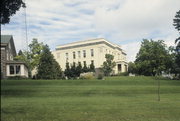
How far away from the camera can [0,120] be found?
31.2ft

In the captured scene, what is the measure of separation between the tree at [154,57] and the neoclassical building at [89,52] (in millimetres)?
17259

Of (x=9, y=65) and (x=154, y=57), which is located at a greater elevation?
(x=154, y=57)

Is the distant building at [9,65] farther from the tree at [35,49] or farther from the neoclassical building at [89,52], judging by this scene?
the neoclassical building at [89,52]

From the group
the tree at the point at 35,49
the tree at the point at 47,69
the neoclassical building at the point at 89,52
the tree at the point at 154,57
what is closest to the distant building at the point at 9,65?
the tree at the point at 47,69

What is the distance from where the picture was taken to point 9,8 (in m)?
14.3

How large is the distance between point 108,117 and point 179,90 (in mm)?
19885

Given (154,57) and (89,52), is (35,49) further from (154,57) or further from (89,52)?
(89,52)

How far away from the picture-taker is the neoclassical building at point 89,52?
285 ft

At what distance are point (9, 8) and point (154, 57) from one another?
53.5 metres

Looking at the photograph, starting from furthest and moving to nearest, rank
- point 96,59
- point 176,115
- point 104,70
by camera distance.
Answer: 1. point 96,59
2. point 104,70
3. point 176,115

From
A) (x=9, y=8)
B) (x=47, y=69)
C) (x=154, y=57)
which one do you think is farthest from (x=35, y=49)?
(x=9, y=8)

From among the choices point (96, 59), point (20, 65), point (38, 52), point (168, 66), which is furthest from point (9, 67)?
point (96, 59)

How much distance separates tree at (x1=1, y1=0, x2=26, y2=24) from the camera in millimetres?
13975

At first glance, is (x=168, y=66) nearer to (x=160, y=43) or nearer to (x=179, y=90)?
(x=160, y=43)
